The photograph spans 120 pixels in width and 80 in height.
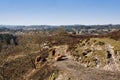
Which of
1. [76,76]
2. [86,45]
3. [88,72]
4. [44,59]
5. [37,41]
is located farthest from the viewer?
[37,41]

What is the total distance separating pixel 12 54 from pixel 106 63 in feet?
209

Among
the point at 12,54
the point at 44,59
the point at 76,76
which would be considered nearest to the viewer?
the point at 76,76

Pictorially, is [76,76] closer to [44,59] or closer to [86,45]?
[86,45]

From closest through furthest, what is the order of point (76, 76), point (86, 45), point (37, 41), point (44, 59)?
point (76, 76) < point (86, 45) < point (44, 59) < point (37, 41)

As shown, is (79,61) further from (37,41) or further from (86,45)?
(37,41)

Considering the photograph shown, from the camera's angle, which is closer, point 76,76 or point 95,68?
point 76,76

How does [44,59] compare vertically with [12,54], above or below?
above

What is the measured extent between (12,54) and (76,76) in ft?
217

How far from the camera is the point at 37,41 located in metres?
88.7

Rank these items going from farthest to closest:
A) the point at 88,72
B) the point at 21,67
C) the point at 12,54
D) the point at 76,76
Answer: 1. the point at 12,54
2. the point at 21,67
3. the point at 88,72
4. the point at 76,76

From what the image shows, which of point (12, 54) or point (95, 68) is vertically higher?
point (95, 68)

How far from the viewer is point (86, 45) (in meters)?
52.8

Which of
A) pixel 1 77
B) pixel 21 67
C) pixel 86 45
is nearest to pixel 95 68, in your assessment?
pixel 86 45

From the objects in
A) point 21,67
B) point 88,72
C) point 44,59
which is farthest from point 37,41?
point 88,72
